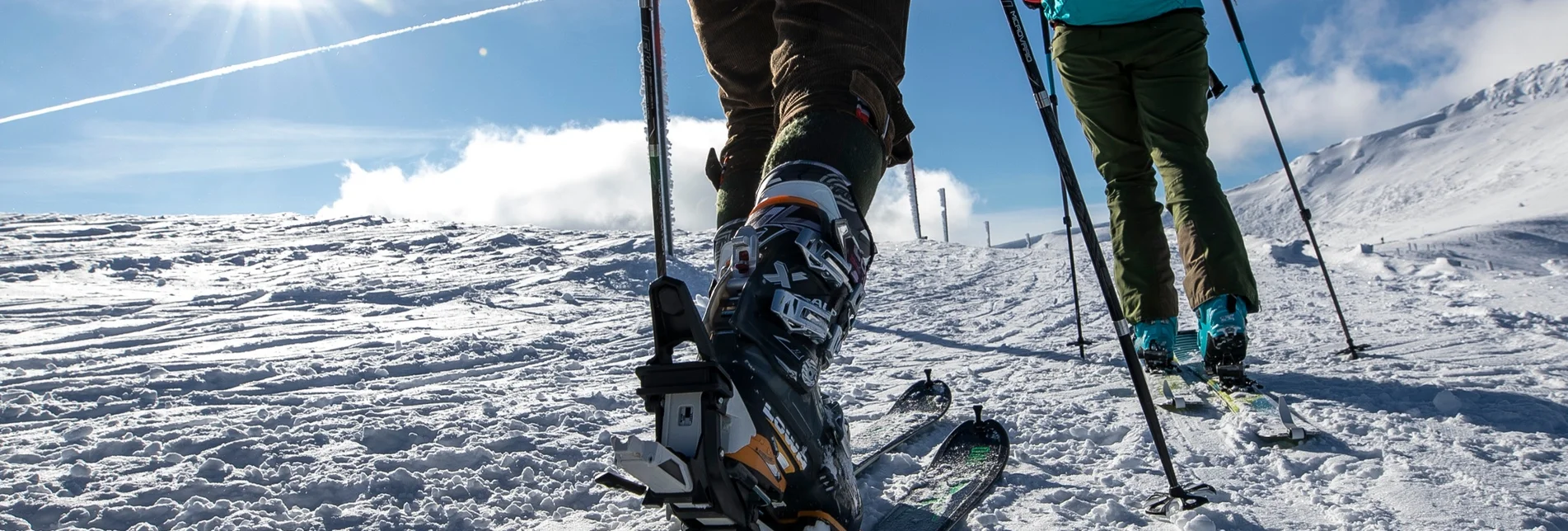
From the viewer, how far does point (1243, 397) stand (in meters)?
2.13

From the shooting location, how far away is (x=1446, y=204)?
2569 inches

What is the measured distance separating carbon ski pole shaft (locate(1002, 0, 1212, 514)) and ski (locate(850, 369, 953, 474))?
0.59 metres

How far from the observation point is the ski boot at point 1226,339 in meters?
2.27

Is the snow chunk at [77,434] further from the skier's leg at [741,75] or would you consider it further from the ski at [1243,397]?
the ski at [1243,397]

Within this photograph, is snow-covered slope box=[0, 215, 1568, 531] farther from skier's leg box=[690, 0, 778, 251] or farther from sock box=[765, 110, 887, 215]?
skier's leg box=[690, 0, 778, 251]

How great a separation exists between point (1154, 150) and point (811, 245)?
1.81 m

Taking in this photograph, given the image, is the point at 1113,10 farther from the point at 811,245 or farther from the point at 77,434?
the point at 77,434

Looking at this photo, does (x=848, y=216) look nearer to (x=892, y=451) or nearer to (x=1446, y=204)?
(x=892, y=451)

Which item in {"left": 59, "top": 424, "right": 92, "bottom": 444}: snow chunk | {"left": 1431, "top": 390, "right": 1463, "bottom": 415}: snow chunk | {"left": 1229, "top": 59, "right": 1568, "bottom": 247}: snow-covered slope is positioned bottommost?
{"left": 1431, "top": 390, "right": 1463, "bottom": 415}: snow chunk

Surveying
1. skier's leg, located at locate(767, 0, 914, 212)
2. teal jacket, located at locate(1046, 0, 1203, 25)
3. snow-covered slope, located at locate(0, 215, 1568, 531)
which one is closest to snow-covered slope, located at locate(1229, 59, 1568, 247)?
snow-covered slope, located at locate(0, 215, 1568, 531)

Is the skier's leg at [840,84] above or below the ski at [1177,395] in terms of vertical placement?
above

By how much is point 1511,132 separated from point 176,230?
107 metres

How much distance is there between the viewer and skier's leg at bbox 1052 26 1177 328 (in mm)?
2758

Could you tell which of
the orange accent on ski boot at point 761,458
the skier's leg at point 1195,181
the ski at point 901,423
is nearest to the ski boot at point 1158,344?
the skier's leg at point 1195,181
